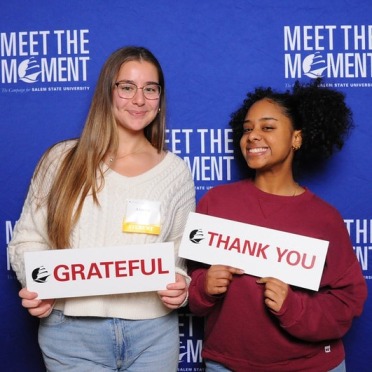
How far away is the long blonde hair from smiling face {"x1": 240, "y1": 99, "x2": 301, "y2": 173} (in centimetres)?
28

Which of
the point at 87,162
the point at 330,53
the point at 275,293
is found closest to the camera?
the point at 275,293

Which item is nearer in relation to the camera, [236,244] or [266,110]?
[236,244]

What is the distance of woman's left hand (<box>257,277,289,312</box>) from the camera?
1.12 meters

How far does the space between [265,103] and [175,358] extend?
29.3 inches

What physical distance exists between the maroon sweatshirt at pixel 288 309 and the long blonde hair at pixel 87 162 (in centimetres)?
34

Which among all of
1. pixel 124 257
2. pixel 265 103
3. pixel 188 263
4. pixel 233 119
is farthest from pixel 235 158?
pixel 124 257

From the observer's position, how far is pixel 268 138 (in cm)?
129

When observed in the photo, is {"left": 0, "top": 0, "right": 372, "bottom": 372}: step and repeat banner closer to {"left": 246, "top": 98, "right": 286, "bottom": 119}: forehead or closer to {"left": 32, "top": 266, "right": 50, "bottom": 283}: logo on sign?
{"left": 246, "top": 98, "right": 286, "bottom": 119}: forehead

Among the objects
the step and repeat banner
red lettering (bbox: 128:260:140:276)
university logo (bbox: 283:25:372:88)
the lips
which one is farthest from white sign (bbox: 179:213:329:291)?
university logo (bbox: 283:25:372:88)

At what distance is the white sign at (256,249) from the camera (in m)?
1.15

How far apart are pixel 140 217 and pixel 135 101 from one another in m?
0.31

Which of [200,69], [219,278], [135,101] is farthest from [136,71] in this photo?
[219,278]

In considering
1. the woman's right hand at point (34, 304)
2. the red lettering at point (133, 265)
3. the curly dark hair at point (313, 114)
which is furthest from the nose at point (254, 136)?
the woman's right hand at point (34, 304)

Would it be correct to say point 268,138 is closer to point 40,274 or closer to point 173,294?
point 173,294
